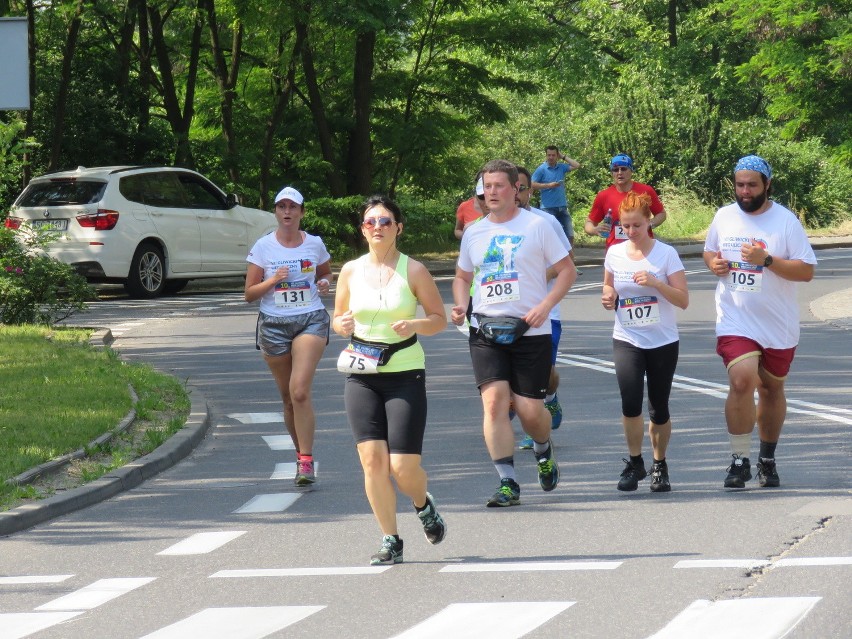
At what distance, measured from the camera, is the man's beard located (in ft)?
27.2

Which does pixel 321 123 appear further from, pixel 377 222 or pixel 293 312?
pixel 377 222

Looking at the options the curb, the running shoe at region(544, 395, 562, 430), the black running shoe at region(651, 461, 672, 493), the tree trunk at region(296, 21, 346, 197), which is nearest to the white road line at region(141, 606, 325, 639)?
the curb

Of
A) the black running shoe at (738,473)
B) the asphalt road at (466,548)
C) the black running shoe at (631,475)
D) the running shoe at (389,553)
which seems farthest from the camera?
the black running shoe at (631,475)

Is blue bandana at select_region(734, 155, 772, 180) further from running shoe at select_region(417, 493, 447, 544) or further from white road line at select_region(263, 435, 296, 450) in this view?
white road line at select_region(263, 435, 296, 450)

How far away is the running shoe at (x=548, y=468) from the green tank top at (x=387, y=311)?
1.51 meters

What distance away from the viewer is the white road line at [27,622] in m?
5.90

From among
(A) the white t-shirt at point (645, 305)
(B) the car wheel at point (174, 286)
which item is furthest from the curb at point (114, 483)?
(B) the car wheel at point (174, 286)

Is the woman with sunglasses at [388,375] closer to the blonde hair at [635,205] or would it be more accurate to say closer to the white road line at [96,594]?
the white road line at [96,594]

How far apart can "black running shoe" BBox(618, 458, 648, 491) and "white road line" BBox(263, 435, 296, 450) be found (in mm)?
2777

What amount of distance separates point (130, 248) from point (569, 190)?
2562 cm

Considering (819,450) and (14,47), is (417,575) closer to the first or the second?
(819,450)

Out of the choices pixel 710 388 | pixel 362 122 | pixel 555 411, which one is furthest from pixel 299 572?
pixel 362 122

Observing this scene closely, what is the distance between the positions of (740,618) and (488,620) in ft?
2.99

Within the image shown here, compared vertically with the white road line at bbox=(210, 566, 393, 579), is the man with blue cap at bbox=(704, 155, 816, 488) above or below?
above
